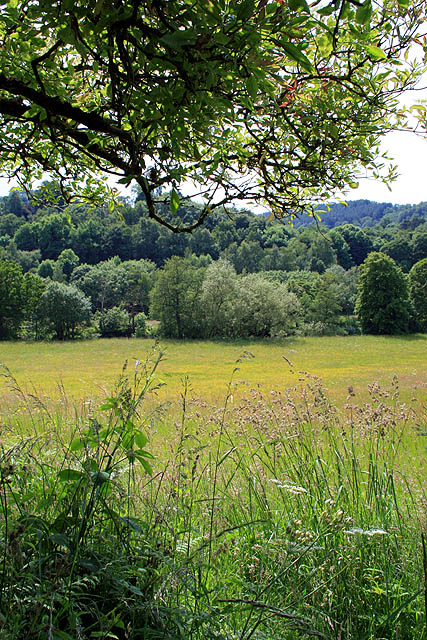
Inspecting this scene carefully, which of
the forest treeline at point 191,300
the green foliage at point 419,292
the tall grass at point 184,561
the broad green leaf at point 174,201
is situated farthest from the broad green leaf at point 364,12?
the green foliage at point 419,292

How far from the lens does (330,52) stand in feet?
7.07

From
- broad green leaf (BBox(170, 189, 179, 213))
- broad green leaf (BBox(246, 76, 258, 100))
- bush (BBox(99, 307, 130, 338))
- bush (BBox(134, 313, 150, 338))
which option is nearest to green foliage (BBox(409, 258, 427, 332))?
bush (BBox(134, 313, 150, 338))

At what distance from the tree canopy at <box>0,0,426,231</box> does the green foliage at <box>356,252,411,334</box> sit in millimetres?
66451

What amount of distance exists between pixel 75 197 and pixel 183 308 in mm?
57875

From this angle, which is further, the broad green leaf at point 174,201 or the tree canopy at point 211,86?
the broad green leaf at point 174,201

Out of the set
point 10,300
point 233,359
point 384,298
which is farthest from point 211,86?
point 384,298

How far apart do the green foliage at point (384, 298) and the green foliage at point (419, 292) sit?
2.41 metres

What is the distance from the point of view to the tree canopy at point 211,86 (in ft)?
5.18

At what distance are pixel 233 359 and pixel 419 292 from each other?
39.7m

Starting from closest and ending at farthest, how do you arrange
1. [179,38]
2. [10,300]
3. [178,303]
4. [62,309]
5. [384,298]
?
[179,38] → [10,300] → [178,303] → [62,309] → [384,298]

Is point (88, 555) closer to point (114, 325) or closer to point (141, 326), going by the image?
point (141, 326)

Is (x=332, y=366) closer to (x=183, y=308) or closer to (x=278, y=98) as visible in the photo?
(x=183, y=308)

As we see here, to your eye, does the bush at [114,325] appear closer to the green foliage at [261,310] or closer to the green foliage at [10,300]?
the green foliage at [10,300]

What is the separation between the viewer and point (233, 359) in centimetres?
4488
